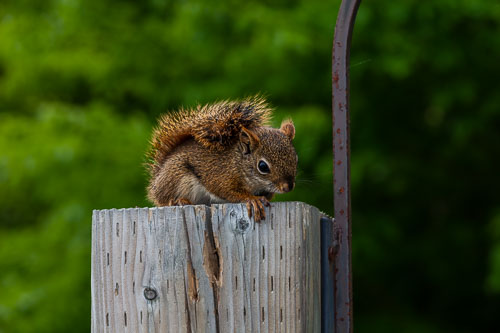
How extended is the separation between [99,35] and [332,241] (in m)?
6.78

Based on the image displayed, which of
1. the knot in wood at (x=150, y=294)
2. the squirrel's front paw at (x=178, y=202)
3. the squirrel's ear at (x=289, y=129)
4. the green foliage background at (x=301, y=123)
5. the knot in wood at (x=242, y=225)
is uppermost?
the green foliage background at (x=301, y=123)

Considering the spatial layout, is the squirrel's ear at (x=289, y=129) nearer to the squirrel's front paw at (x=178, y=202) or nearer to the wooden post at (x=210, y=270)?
the squirrel's front paw at (x=178, y=202)

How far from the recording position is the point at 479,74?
7.91 meters

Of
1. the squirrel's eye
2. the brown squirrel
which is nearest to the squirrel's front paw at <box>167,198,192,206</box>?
the brown squirrel

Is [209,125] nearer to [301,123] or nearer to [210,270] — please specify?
[210,270]

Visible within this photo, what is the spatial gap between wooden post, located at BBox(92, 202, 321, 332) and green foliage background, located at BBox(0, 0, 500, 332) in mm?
3939

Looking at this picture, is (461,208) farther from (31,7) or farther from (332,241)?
(332,241)

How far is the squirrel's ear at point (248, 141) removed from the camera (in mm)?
2570

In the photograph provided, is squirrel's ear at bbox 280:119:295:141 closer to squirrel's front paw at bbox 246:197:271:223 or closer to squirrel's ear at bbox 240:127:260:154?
squirrel's ear at bbox 240:127:260:154

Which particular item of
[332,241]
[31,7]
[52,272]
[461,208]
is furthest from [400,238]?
[332,241]

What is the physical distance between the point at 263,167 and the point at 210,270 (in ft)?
Answer: 2.84

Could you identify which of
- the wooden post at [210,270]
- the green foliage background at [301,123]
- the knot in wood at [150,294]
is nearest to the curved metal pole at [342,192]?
the wooden post at [210,270]

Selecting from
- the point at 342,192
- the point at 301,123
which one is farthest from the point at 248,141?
the point at 301,123

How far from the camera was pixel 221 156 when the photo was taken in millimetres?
2775
